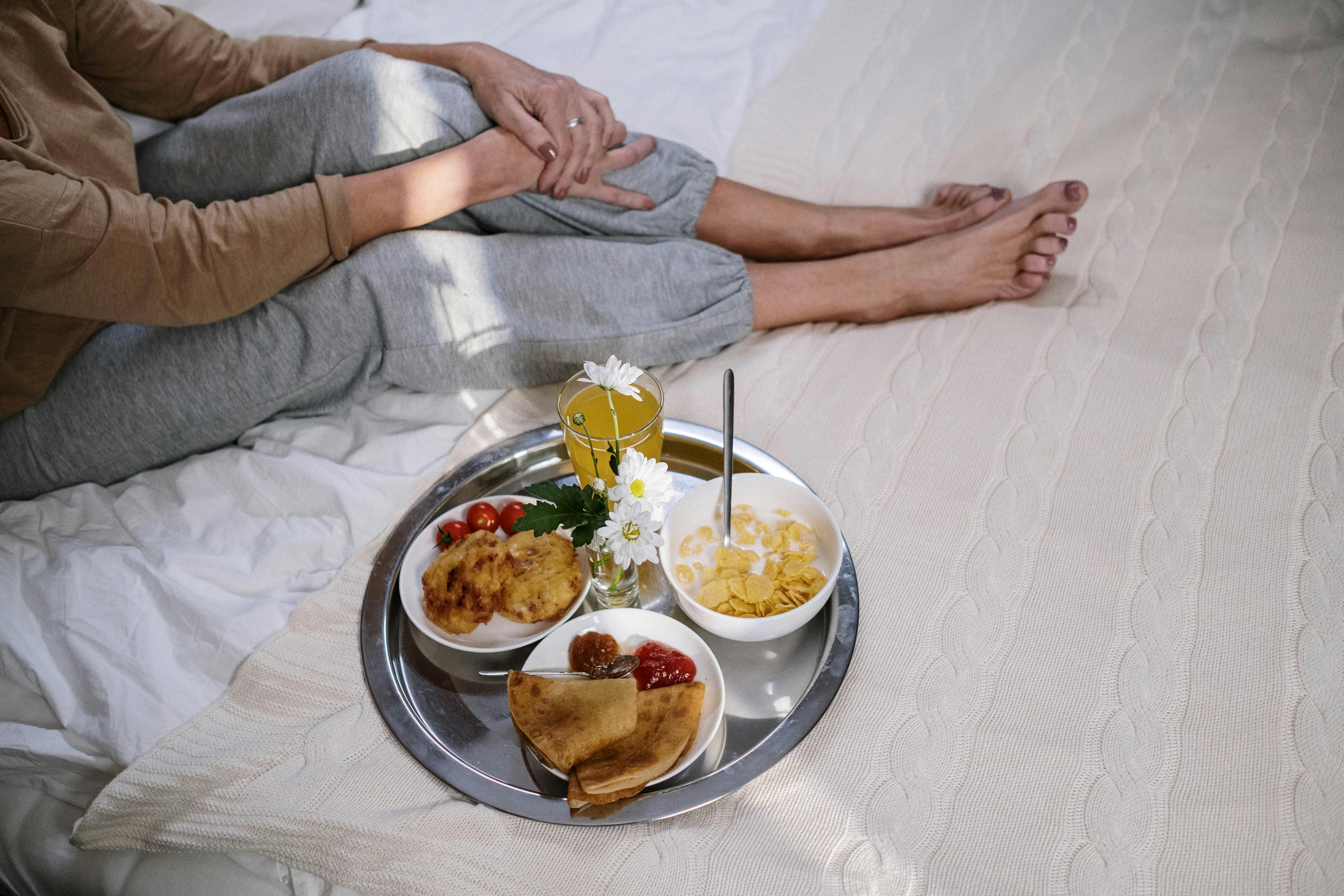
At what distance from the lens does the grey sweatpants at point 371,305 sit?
1055 millimetres

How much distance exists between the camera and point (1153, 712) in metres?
0.80

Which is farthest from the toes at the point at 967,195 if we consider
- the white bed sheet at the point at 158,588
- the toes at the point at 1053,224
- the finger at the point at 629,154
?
the white bed sheet at the point at 158,588

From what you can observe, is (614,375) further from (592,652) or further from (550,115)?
(550,115)

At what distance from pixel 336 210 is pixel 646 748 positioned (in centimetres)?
74

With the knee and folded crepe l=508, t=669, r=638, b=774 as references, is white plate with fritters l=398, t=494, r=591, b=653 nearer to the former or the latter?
folded crepe l=508, t=669, r=638, b=774

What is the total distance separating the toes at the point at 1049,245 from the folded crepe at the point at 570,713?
889 millimetres

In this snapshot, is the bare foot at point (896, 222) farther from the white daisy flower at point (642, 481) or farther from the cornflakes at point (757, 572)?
the white daisy flower at point (642, 481)

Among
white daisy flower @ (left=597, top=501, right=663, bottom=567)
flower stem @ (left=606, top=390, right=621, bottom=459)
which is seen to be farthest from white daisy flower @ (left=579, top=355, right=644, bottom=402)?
white daisy flower @ (left=597, top=501, right=663, bottom=567)

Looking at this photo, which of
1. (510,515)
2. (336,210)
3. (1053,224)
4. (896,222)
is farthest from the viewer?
(896,222)

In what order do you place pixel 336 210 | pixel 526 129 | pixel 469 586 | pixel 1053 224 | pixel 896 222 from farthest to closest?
pixel 896 222 → pixel 1053 224 → pixel 526 129 → pixel 336 210 → pixel 469 586

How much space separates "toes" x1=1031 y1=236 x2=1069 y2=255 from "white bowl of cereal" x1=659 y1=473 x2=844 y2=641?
596 mm

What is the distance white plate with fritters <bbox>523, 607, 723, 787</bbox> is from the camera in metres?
0.80

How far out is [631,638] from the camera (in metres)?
0.83

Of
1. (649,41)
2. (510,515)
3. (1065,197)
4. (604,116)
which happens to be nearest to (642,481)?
(510,515)
